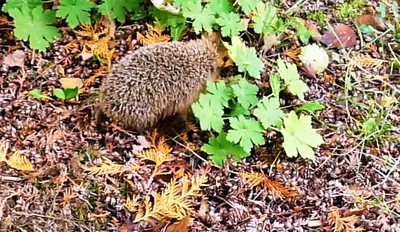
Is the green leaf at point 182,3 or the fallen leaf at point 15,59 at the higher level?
the green leaf at point 182,3

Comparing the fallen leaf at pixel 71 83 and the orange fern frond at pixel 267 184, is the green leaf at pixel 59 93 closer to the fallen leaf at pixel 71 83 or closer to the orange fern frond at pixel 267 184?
the fallen leaf at pixel 71 83

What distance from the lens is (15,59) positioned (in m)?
2.55

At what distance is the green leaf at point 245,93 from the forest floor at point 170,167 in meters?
0.14

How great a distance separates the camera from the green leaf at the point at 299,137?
Result: 7.60 feet

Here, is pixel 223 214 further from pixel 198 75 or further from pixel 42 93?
pixel 42 93

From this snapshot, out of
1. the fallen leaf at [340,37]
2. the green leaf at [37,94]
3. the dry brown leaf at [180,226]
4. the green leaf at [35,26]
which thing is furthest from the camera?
the fallen leaf at [340,37]

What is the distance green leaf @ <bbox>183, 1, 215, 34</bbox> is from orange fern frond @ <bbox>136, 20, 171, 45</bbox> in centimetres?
12

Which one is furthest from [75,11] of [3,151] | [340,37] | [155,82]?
[340,37]

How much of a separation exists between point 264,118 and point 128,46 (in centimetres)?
62

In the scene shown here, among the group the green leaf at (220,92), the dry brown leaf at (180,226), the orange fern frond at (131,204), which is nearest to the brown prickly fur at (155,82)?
→ the green leaf at (220,92)

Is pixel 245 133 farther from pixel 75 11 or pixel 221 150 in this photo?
pixel 75 11

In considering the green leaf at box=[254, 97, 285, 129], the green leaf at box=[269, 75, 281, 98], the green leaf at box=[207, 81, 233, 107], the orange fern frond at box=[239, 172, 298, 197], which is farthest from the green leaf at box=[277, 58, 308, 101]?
the orange fern frond at box=[239, 172, 298, 197]

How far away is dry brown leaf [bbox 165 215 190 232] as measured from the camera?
2101 millimetres

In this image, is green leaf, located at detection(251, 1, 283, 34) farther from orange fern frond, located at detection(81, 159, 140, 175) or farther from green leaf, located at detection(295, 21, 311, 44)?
orange fern frond, located at detection(81, 159, 140, 175)
